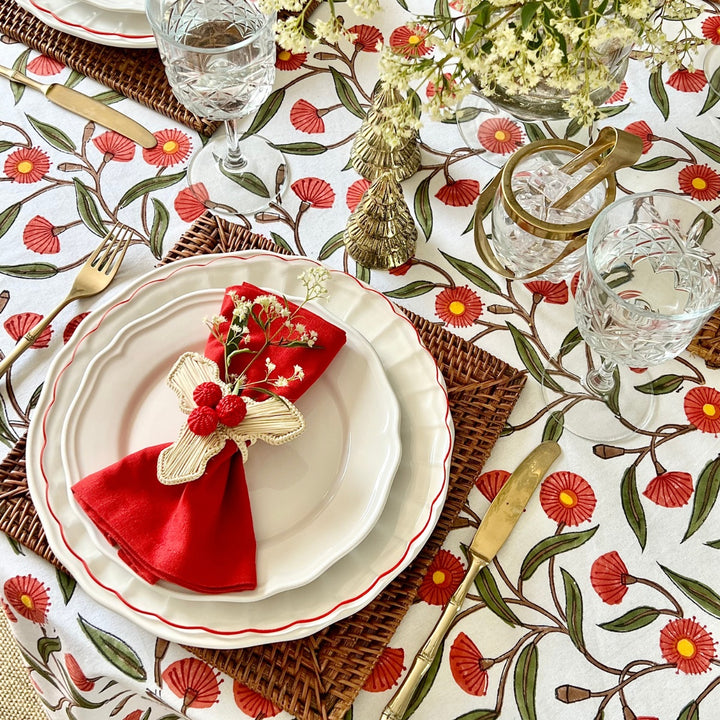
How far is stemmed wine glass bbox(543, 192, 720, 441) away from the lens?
746 millimetres

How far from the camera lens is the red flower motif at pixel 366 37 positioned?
1.12m

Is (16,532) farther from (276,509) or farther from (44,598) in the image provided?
(276,509)

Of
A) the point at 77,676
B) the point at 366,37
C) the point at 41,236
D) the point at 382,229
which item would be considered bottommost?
the point at 77,676

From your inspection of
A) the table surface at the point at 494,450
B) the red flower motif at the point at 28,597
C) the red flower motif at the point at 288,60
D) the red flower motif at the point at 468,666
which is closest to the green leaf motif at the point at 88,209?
the table surface at the point at 494,450

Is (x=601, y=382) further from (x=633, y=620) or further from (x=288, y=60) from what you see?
(x=288, y=60)

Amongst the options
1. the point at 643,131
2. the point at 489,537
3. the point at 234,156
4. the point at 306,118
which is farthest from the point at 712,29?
the point at 489,537

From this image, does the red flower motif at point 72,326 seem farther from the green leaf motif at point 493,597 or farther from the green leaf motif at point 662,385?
the green leaf motif at point 662,385

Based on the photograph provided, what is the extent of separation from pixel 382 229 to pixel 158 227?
0.93 ft

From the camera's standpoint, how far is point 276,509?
0.76 metres

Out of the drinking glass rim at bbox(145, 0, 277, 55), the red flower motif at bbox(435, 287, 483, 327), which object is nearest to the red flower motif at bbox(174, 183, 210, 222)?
the drinking glass rim at bbox(145, 0, 277, 55)

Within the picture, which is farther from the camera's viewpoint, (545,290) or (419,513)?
(545,290)

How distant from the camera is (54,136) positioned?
40.7 inches

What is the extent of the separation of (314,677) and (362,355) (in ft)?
1.03

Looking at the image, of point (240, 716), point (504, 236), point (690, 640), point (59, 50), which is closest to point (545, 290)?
point (504, 236)
